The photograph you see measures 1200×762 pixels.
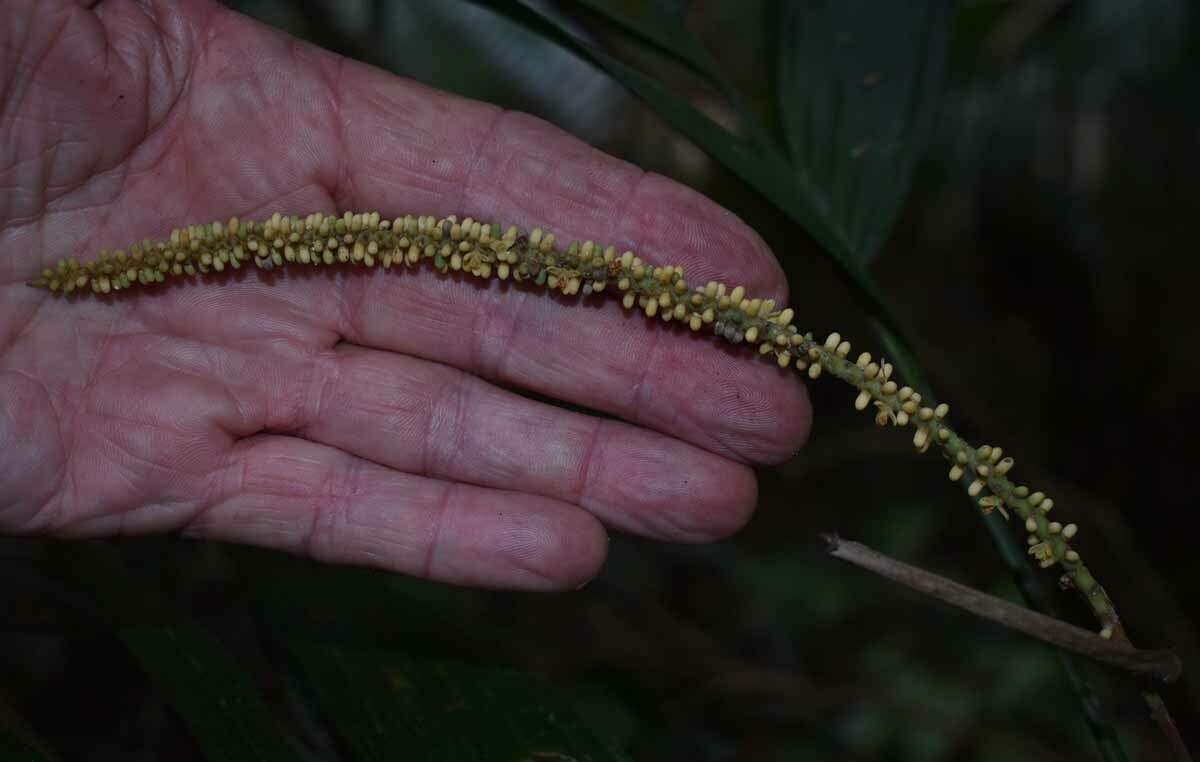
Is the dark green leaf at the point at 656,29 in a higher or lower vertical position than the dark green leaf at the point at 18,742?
higher

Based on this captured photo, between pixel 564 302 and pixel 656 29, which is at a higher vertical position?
pixel 656 29

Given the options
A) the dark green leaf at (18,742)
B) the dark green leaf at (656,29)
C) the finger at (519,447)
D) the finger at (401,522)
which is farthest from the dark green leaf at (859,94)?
the dark green leaf at (18,742)

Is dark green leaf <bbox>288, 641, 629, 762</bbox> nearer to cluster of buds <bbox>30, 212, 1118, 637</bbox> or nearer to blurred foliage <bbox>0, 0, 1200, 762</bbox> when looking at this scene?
blurred foliage <bbox>0, 0, 1200, 762</bbox>

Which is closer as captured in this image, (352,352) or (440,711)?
(440,711)

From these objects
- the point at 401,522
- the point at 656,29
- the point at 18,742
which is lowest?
the point at 18,742

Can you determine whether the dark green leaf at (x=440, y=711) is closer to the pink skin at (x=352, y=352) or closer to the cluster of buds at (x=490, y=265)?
the pink skin at (x=352, y=352)

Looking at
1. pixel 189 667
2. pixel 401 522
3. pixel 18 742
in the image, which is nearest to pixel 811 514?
pixel 401 522

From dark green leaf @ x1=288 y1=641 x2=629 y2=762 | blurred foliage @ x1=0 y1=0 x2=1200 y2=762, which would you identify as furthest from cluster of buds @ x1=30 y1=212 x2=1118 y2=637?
dark green leaf @ x1=288 y1=641 x2=629 y2=762

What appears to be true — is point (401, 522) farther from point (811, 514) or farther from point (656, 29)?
point (811, 514)
